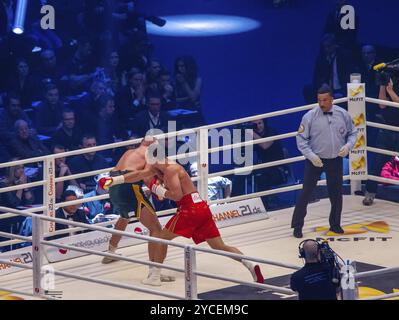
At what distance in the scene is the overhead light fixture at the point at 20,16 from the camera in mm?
12789

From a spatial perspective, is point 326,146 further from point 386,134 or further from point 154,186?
point 154,186

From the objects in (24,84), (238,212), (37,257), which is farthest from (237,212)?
(24,84)

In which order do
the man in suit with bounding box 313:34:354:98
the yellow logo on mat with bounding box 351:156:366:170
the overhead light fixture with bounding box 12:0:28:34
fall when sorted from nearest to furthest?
the yellow logo on mat with bounding box 351:156:366:170, the overhead light fixture with bounding box 12:0:28:34, the man in suit with bounding box 313:34:354:98

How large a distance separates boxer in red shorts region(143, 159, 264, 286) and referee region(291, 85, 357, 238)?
131 centimetres

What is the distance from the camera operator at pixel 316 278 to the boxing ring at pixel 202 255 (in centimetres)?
32

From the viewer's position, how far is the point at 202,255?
396 inches

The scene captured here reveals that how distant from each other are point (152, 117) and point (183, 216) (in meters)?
4.12

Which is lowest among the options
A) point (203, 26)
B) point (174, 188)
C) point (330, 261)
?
point (330, 261)

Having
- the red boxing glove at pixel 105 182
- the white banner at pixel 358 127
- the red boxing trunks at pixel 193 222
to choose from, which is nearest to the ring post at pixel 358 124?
the white banner at pixel 358 127

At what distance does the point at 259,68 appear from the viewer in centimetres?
1334

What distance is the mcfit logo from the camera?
1047 cm

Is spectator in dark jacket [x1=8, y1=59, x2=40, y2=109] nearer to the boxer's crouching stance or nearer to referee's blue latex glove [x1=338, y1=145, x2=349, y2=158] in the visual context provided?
the boxer's crouching stance

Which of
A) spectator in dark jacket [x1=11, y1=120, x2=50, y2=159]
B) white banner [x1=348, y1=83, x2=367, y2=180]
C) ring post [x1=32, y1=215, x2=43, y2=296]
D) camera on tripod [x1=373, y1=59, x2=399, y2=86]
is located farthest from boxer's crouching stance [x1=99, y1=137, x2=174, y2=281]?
spectator in dark jacket [x1=11, y1=120, x2=50, y2=159]
